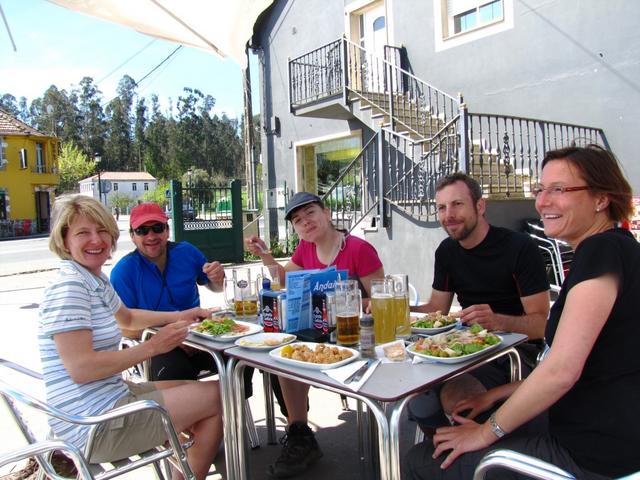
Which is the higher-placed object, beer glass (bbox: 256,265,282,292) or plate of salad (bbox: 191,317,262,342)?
beer glass (bbox: 256,265,282,292)

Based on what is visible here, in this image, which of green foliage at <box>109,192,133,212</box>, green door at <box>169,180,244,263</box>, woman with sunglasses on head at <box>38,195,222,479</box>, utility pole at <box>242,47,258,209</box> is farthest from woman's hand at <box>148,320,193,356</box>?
green foliage at <box>109,192,133,212</box>

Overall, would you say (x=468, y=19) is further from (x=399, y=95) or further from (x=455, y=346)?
(x=455, y=346)

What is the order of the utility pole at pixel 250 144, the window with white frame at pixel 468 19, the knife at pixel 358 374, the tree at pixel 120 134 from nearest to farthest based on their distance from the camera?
1. the knife at pixel 358 374
2. the window with white frame at pixel 468 19
3. the utility pole at pixel 250 144
4. the tree at pixel 120 134

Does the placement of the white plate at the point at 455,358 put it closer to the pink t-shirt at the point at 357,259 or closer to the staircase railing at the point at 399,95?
the pink t-shirt at the point at 357,259

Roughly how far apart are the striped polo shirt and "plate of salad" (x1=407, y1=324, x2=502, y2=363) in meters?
1.25

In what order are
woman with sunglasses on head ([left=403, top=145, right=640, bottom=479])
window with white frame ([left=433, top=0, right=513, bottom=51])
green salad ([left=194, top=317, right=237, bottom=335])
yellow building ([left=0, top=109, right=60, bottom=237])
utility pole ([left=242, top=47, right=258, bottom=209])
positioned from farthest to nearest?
yellow building ([left=0, top=109, right=60, bottom=237]), utility pole ([left=242, top=47, right=258, bottom=209]), window with white frame ([left=433, top=0, right=513, bottom=51]), green salad ([left=194, top=317, right=237, bottom=335]), woman with sunglasses on head ([left=403, top=145, right=640, bottom=479])

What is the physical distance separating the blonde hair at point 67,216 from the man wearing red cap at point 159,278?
765mm

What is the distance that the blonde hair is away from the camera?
217 centimetres

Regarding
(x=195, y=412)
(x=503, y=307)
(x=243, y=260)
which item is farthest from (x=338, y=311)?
(x=243, y=260)

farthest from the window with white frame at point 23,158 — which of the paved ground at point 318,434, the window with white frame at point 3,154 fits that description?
the paved ground at point 318,434

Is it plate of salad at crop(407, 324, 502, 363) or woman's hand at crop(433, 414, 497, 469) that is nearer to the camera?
woman's hand at crop(433, 414, 497, 469)

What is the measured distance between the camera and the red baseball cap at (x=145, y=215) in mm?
3031

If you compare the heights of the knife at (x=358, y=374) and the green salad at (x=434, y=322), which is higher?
the green salad at (x=434, y=322)

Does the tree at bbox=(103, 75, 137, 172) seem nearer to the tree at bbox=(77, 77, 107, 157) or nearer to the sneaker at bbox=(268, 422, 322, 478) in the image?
the tree at bbox=(77, 77, 107, 157)
